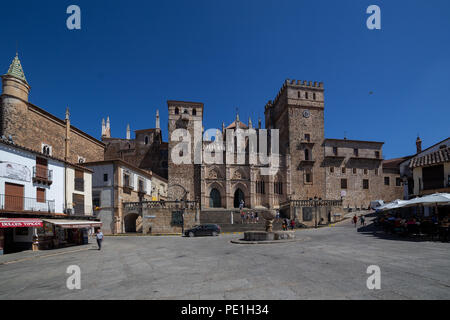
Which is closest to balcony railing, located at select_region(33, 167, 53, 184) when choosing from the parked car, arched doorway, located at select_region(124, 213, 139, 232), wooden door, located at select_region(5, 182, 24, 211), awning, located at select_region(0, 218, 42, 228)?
wooden door, located at select_region(5, 182, 24, 211)

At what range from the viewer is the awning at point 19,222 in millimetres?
14264

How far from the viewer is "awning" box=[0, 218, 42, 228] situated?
46.8 ft

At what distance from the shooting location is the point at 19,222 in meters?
15.1

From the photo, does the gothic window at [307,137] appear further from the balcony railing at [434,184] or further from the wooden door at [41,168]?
the wooden door at [41,168]

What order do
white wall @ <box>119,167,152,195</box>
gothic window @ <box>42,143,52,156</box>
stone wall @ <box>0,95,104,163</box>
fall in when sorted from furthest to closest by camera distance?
white wall @ <box>119,167,152,195</box> < gothic window @ <box>42,143,52,156</box> < stone wall @ <box>0,95,104,163</box>

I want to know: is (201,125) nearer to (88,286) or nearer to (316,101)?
(316,101)

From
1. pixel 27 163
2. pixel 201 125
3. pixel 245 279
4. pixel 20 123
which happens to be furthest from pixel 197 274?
pixel 201 125

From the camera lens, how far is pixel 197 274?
27.0 ft

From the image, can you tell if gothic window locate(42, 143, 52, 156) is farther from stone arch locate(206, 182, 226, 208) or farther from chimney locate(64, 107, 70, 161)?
stone arch locate(206, 182, 226, 208)

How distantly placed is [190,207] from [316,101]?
29.3m

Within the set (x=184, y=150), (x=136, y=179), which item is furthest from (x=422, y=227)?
(x=184, y=150)

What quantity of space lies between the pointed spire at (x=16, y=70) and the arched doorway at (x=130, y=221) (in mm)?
17383

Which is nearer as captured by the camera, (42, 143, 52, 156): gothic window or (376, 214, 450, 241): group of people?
(376, 214, 450, 241): group of people

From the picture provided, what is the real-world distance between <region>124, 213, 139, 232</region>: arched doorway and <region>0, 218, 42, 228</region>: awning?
16.1m
